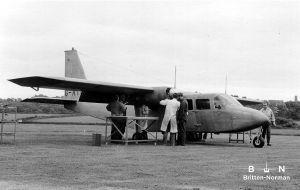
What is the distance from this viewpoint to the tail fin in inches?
922

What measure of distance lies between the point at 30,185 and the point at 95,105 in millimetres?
16824

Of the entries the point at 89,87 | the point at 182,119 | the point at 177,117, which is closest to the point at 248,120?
the point at 182,119

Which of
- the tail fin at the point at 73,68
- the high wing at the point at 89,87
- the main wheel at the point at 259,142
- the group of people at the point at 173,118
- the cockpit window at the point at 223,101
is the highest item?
the tail fin at the point at 73,68

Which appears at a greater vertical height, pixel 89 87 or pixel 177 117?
pixel 89 87

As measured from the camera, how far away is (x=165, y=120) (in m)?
17.4

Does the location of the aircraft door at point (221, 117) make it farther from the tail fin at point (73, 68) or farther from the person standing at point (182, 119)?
the tail fin at point (73, 68)

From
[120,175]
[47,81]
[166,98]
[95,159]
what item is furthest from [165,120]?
[120,175]

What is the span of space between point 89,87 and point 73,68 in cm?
593

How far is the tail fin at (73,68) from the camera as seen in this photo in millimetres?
23406

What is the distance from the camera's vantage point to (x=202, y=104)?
724 inches

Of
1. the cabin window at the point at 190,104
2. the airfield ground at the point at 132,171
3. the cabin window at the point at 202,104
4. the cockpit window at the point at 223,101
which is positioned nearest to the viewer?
the airfield ground at the point at 132,171

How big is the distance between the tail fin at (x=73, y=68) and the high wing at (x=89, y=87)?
11.8 feet

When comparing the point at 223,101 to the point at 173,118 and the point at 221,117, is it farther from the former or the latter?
the point at 173,118

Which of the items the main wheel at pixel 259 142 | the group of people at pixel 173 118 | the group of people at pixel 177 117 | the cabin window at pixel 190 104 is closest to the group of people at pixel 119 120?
the group of people at pixel 173 118
